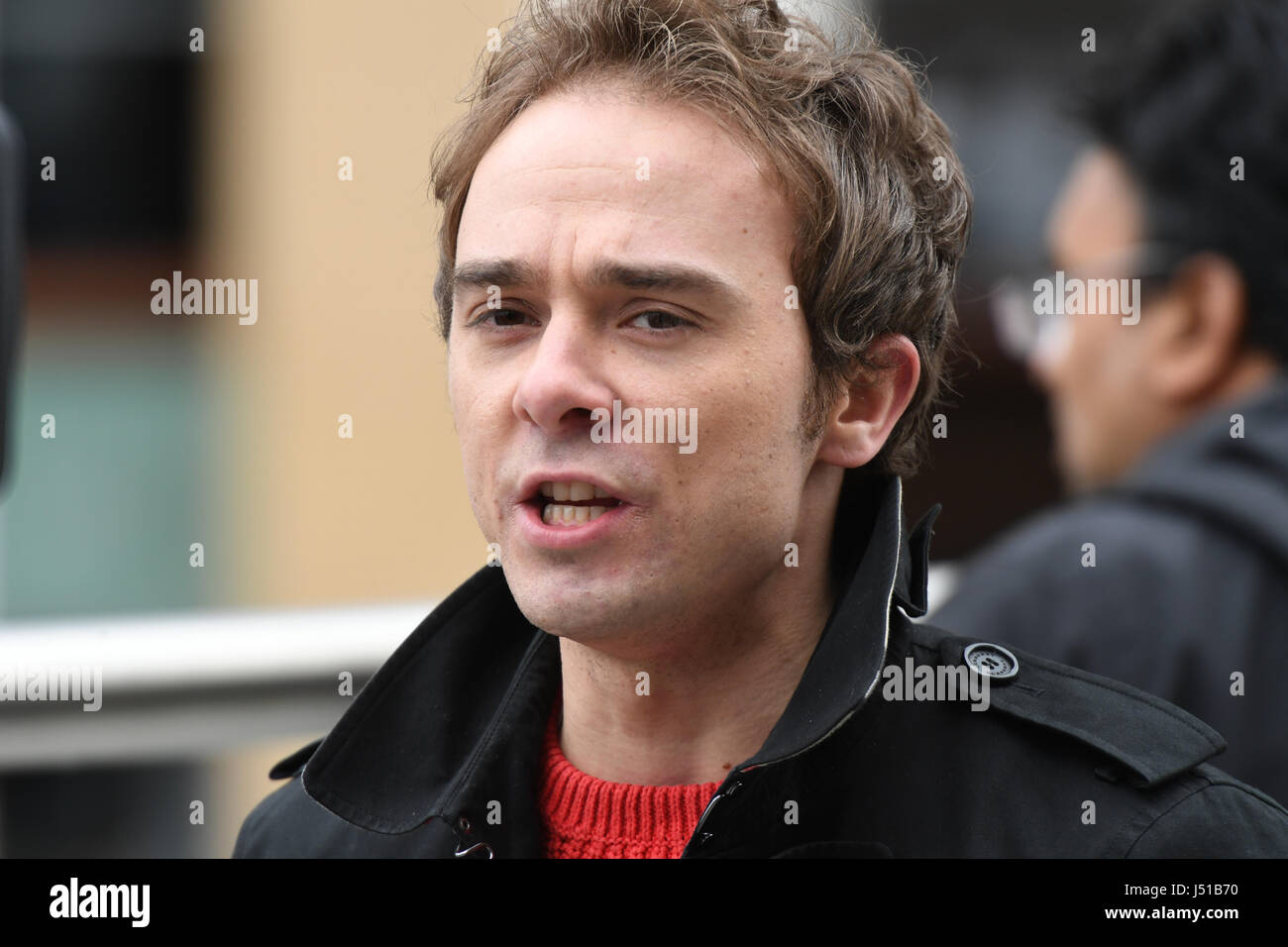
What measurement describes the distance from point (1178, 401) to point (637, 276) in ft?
7.23

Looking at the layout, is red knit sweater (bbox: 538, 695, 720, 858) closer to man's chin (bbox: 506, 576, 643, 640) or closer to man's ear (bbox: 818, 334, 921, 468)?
man's chin (bbox: 506, 576, 643, 640)

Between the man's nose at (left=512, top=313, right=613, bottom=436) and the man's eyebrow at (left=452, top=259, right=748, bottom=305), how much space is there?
72 millimetres

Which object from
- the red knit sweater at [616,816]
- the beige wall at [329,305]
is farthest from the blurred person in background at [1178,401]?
the beige wall at [329,305]

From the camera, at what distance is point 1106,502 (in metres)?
3.74

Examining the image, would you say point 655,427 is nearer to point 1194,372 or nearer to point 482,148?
point 482,148

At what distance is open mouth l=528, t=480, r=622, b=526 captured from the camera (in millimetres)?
2221

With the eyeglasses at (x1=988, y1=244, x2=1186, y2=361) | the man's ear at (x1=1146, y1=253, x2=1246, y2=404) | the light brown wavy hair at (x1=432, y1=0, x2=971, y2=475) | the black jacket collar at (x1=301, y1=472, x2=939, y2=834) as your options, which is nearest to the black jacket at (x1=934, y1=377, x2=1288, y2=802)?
the man's ear at (x1=1146, y1=253, x2=1246, y2=404)

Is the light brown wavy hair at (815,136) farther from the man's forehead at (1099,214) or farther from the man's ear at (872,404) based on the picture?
Result: the man's forehead at (1099,214)

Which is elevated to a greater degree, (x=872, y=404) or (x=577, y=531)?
(x=872, y=404)

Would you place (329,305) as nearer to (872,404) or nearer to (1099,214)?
(1099,214)

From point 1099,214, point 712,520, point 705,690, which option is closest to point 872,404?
point 712,520

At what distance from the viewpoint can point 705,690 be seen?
2.38 metres

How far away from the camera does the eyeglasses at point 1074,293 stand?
400 centimetres

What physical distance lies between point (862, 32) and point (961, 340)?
570 mm
